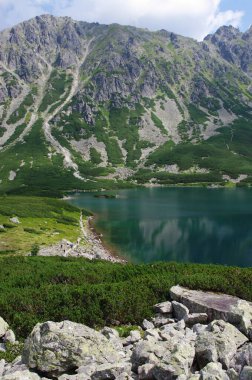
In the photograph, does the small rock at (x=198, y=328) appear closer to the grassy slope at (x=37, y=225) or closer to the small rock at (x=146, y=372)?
the small rock at (x=146, y=372)

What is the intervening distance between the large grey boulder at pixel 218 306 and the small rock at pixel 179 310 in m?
0.70

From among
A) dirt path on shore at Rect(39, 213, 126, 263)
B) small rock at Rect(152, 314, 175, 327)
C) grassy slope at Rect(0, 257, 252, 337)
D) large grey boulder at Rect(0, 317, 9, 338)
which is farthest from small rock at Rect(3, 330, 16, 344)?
dirt path on shore at Rect(39, 213, 126, 263)

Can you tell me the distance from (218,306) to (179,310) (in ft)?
7.05

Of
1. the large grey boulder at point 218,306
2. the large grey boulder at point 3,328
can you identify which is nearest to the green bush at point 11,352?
the large grey boulder at point 3,328

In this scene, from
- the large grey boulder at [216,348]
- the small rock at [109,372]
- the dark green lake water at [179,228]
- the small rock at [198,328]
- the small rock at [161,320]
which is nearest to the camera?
the small rock at [109,372]

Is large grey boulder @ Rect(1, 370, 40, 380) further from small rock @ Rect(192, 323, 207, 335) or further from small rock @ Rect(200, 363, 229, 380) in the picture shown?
small rock @ Rect(192, 323, 207, 335)

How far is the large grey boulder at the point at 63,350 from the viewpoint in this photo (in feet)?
49.5

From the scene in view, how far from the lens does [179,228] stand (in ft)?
341

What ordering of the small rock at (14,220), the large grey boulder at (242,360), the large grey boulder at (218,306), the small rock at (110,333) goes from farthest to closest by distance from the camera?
the small rock at (14,220), the small rock at (110,333), the large grey boulder at (218,306), the large grey boulder at (242,360)

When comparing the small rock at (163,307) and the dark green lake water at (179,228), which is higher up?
the small rock at (163,307)

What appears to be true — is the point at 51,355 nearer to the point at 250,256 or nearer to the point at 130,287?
the point at 130,287

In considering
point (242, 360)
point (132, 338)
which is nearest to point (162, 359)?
point (242, 360)

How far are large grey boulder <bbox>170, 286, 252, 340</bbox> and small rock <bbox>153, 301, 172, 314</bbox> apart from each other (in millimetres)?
847

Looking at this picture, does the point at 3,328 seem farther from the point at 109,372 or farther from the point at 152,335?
the point at 109,372
